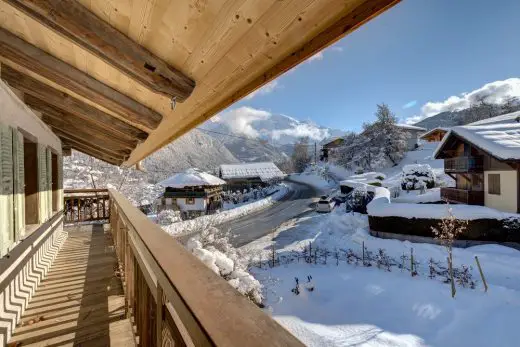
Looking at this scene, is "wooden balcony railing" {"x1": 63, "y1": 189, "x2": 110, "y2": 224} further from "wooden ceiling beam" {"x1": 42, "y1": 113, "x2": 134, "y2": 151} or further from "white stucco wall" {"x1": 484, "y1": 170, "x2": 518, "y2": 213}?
"white stucco wall" {"x1": 484, "y1": 170, "x2": 518, "y2": 213}

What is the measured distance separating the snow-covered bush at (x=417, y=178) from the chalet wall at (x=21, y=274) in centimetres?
2026

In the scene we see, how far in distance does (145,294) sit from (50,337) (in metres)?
1.70

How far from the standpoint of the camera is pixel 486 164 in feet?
43.9

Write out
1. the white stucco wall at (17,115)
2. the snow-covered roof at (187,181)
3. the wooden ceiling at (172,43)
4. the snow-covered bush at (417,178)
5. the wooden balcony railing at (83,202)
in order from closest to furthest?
the wooden ceiling at (172,43), the white stucco wall at (17,115), the wooden balcony railing at (83,202), the snow-covered bush at (417,178), the snow-covered roof at (187,181)

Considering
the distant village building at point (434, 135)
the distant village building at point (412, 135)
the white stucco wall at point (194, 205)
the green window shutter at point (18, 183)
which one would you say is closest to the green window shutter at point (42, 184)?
the green window shutter at point (18, 183)

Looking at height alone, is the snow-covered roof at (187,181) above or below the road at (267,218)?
above

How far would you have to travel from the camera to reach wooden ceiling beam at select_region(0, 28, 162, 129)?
2.22 meters

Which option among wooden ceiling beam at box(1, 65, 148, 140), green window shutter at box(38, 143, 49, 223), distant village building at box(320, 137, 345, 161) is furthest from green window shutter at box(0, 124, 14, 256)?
distant village building at box(320, 137, 345, 161)

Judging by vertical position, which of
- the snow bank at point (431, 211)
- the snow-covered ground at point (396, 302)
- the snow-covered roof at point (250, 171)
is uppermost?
the snow-covered roof at point (250, 171)

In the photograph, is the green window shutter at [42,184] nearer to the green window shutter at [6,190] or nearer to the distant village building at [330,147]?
the green window shutter at [6,190]

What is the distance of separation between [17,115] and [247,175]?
3039 centimetres

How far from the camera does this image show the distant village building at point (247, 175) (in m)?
33.1

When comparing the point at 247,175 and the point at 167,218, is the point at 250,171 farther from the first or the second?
the point at 167,218

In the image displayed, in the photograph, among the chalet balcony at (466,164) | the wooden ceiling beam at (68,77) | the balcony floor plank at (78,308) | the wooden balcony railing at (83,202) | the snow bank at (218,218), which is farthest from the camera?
the snow bank at (218,218)
